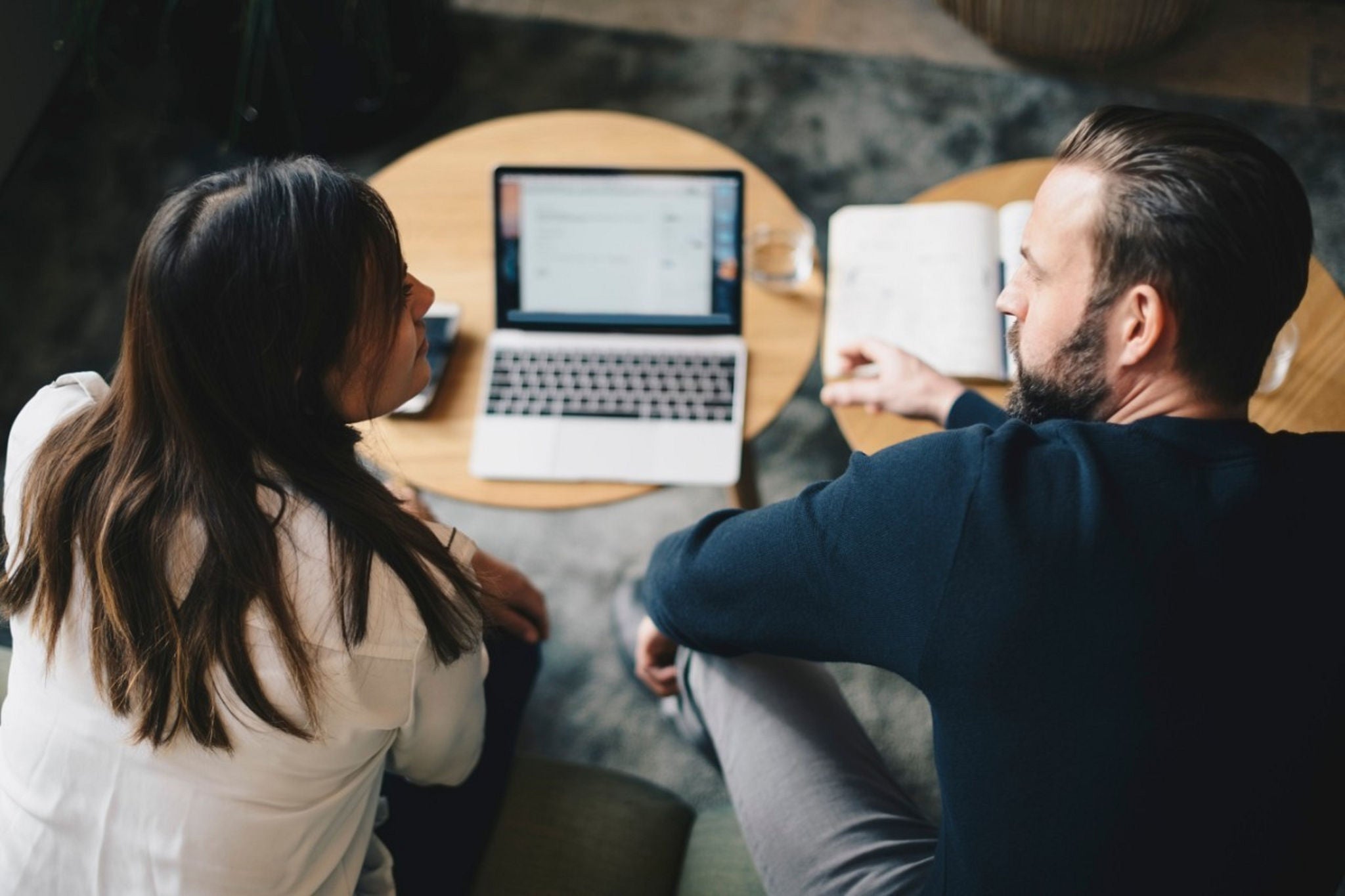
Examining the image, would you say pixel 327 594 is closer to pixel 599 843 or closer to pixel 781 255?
pixel 599 843

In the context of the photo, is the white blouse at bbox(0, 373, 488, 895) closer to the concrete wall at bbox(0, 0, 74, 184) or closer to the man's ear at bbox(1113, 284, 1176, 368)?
the man's ear at bbox(1113, 284, 1176, 368)

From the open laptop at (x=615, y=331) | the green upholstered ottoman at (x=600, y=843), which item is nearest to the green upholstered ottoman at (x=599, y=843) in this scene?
the green upholstered ottoman at (x=600, y=843)

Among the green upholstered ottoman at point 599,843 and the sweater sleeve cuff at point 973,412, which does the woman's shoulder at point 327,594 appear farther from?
the sweater sleeve cuff at point 973,412

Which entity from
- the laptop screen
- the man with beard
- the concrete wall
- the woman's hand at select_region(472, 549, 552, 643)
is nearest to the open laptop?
the laptop screen

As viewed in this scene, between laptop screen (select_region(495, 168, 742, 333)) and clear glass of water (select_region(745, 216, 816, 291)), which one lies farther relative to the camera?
clear glass of water (select_region(745, 216, 816, 291))

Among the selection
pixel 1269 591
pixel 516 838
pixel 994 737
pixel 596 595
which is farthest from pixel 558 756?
pixel 1269 591

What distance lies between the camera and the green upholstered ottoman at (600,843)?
4.43 feet

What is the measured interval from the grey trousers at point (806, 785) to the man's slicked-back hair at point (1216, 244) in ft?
1.95

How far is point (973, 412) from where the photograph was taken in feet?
4.82

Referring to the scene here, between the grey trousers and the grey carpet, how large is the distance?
635mm

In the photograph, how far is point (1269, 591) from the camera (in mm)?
957

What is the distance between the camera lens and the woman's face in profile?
1.08m

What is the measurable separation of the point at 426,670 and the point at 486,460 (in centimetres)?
43

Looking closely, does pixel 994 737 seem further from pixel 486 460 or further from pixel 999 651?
pixel 486 460
